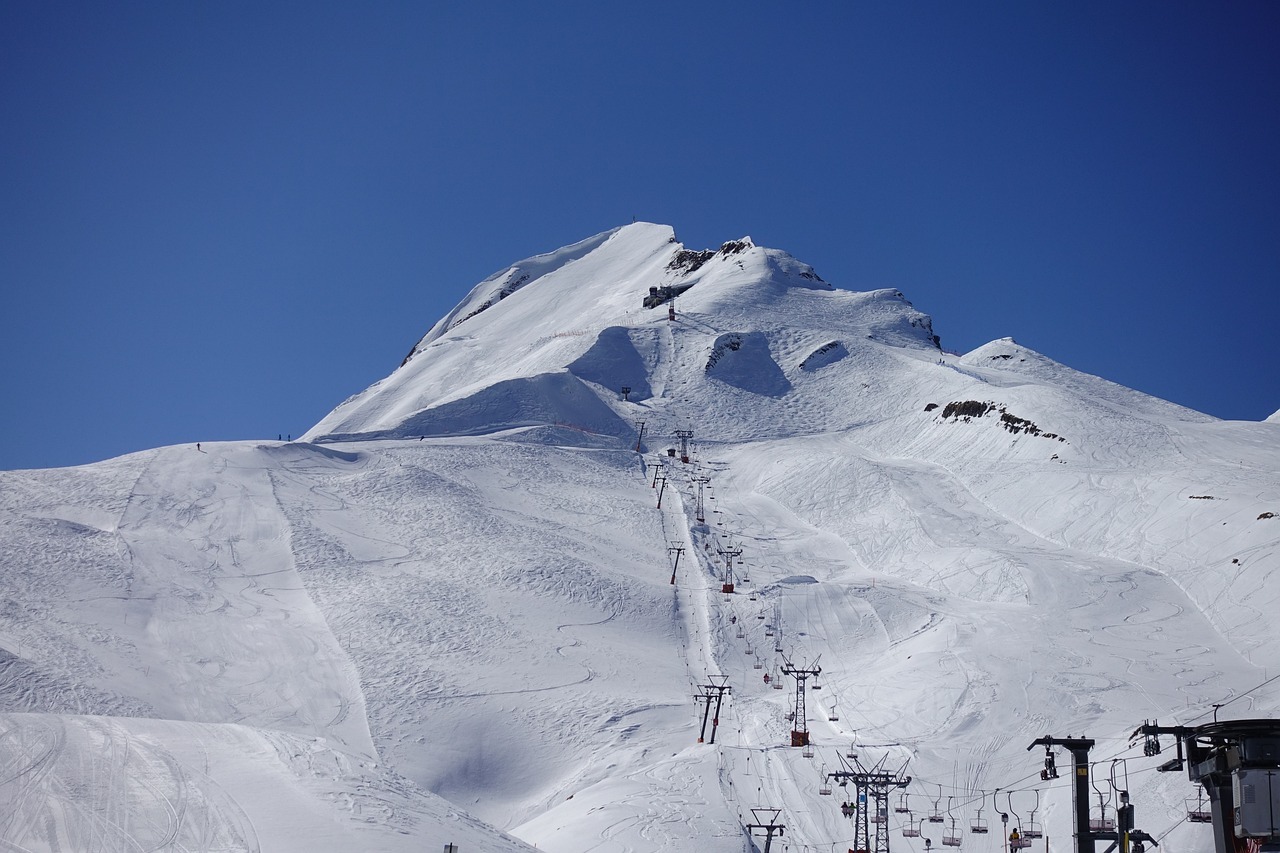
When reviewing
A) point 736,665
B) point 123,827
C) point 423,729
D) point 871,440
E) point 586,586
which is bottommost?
point 123,827

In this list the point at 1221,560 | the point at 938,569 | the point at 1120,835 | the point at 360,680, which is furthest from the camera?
the point at 938,569

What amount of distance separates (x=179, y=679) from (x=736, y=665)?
19.7 meters

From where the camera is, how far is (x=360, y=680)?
39406mm

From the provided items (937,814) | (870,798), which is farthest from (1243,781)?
(870,798)

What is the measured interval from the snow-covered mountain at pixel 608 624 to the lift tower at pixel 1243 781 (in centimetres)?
1477

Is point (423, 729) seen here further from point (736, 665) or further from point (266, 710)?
point (736, 665)

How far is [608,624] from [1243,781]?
36049 millimetres

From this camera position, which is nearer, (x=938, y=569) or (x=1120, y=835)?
(x=1120, y=835)

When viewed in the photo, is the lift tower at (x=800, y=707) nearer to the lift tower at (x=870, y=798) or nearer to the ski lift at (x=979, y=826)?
the lift tower at (x=870, y=798)

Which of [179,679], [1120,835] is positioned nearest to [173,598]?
[179,679]

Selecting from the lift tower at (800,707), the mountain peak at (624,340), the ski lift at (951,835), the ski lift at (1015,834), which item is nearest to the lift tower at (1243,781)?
the ski lift at (1015,834)

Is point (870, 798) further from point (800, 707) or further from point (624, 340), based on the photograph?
point (624, 340)

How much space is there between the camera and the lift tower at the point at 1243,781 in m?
10.7

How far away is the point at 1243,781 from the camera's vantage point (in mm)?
10969
